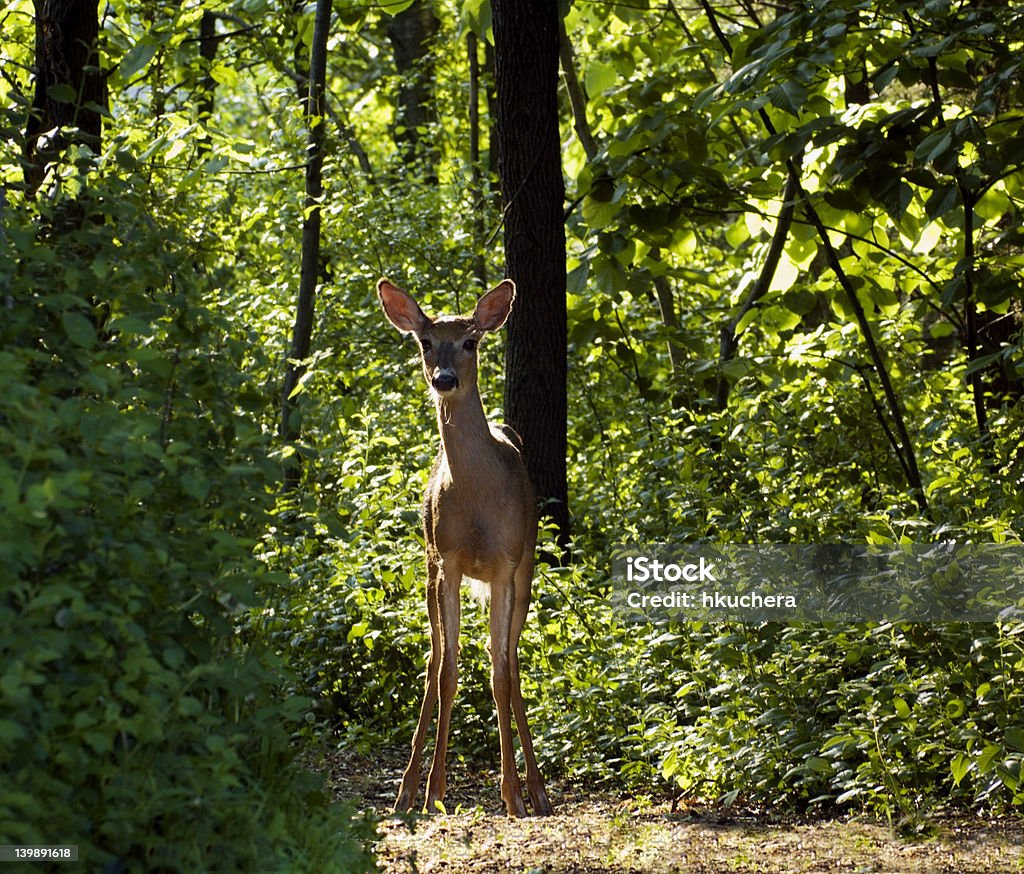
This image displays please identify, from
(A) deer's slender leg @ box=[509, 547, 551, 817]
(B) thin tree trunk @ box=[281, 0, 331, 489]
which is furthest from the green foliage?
(B) thin tree trunk @ box=[281, 0, 331, 489]

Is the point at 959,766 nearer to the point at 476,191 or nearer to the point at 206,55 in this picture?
the point at 476,191

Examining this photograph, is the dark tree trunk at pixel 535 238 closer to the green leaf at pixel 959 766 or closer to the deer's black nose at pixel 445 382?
the deer's black nose at pixel 445 382

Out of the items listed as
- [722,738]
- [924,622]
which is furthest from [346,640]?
[924,622]

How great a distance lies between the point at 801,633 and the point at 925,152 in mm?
2493

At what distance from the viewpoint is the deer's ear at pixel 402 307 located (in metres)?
7.27

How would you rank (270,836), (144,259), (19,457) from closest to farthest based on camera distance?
(19,457) → (270,836) → (144,259)

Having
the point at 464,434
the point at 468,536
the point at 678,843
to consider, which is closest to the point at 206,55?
the point at 464,434

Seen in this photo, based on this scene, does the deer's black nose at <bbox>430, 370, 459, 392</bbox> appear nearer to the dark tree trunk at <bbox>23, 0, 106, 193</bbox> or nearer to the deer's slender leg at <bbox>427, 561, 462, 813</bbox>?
the deer's slender leg at <bbox>427, 561, 462, 813</bbox>

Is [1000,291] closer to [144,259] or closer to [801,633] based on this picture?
[801,633]

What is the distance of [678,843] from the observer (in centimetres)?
603

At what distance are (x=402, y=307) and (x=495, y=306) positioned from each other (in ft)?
1.59

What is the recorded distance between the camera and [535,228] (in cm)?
998

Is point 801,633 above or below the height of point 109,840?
above

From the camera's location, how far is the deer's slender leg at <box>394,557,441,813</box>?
7.00 m
